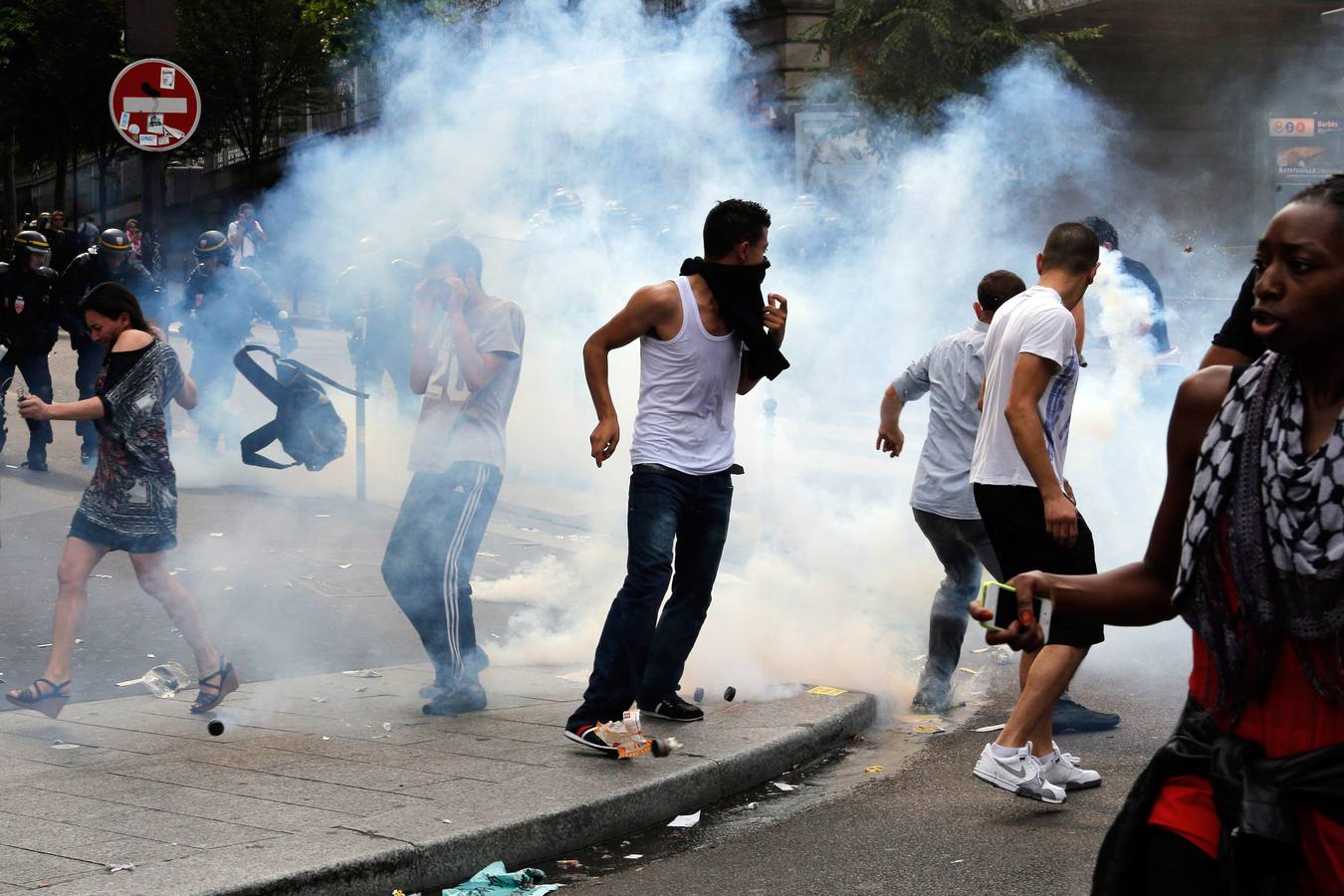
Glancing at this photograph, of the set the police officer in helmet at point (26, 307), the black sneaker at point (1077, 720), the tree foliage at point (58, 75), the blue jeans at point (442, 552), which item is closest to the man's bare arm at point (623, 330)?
the blue jeans at point (442, 552)

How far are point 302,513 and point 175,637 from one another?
3.08m

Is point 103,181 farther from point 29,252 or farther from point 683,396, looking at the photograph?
point 683,396

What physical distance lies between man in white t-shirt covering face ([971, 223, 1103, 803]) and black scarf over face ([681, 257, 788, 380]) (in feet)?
2.30

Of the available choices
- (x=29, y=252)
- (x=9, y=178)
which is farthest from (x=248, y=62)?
(x=9, y=178)

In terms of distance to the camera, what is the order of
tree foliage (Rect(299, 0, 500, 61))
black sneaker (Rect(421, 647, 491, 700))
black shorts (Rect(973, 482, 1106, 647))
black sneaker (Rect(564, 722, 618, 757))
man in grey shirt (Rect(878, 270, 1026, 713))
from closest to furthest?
black shorts (Rect(973, 482, 1106, 647))
black sneaker (Rect(564, 722, 618, 757))
black sneaker (Rect(421, 647, 491, 700))
man in grey shirt (Rect(878, 270, 1026, 713))
tree foliage (Rect(299, 0, 500, 61))

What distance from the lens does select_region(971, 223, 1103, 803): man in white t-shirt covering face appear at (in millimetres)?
4711

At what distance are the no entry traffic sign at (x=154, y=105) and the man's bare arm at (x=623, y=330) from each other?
4.63 m

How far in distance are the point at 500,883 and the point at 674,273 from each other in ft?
26.3

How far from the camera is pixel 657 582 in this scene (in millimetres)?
5086

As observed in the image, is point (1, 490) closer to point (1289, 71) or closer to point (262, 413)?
point (262, 413)

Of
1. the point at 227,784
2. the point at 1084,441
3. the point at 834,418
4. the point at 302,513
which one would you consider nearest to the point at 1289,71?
the point at 834,418

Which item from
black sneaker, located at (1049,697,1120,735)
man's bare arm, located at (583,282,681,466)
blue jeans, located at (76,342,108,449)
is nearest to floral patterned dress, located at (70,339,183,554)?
man's bare arm, located at (583,282,681,466)

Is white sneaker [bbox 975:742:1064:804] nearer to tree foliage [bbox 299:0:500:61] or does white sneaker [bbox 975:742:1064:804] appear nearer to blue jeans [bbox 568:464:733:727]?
blue jeans [bbox 568:464:733:727]

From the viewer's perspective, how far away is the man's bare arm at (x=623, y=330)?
5.13 meters
